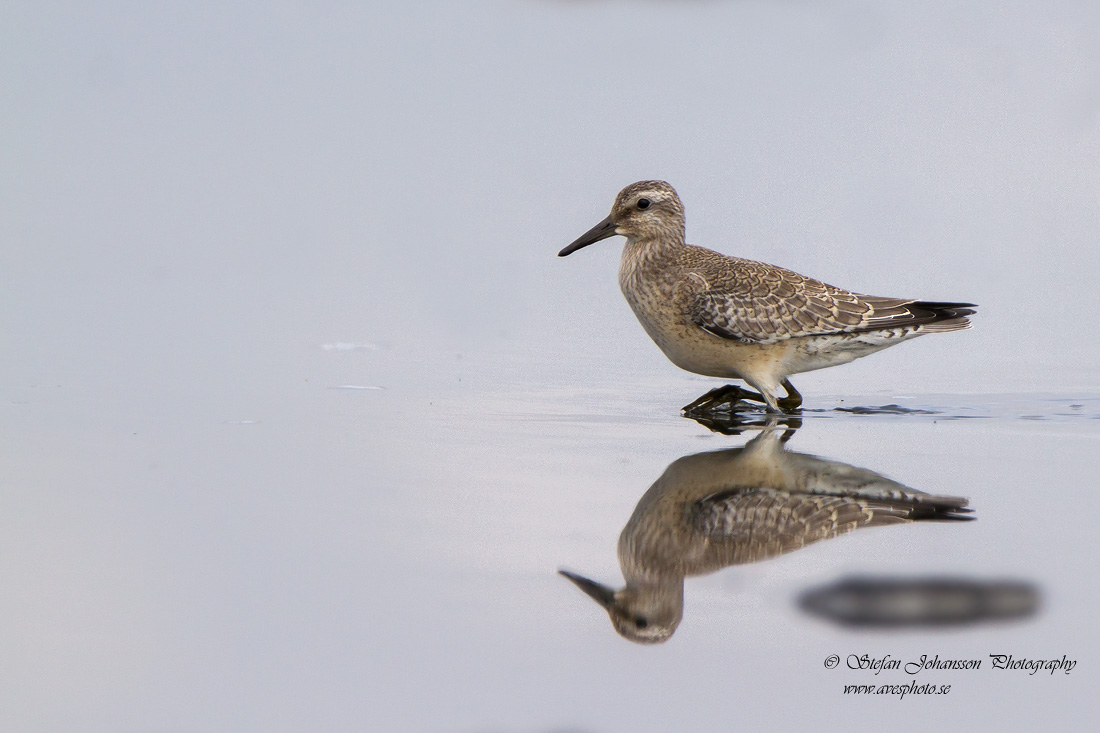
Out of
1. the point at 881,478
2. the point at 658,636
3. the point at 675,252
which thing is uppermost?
the point at 675,252

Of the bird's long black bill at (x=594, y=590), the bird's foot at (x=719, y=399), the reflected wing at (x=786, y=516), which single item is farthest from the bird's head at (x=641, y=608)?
the bird's foot at (x=719, y=399)

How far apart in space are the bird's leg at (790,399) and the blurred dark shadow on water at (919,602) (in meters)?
3.89

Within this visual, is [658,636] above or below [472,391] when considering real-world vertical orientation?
below

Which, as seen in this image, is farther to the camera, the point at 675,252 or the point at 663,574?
the point at 675,252

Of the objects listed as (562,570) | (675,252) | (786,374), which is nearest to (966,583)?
(562,570)

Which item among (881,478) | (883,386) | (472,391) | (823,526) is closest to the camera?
(823,526)

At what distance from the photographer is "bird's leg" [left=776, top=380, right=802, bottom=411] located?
8.93 meters

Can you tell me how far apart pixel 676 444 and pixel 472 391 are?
2165 millimetres

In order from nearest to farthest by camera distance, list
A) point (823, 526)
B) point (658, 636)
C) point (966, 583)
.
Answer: point (658, 636) → point (966, 583) → point (823, 526)

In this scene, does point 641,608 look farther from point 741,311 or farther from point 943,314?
point 943,314

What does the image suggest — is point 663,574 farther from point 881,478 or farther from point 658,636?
point 881,478

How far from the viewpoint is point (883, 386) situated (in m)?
9.66

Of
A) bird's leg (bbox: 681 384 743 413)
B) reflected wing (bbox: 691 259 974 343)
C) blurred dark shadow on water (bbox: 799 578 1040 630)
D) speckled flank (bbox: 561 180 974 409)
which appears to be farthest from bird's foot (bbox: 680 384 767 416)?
blurred dark shadow on water (bbox: 799 578 1040 630)

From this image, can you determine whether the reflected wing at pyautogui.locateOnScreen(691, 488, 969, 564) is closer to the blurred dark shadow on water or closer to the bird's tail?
the blurred dark shadow on water
